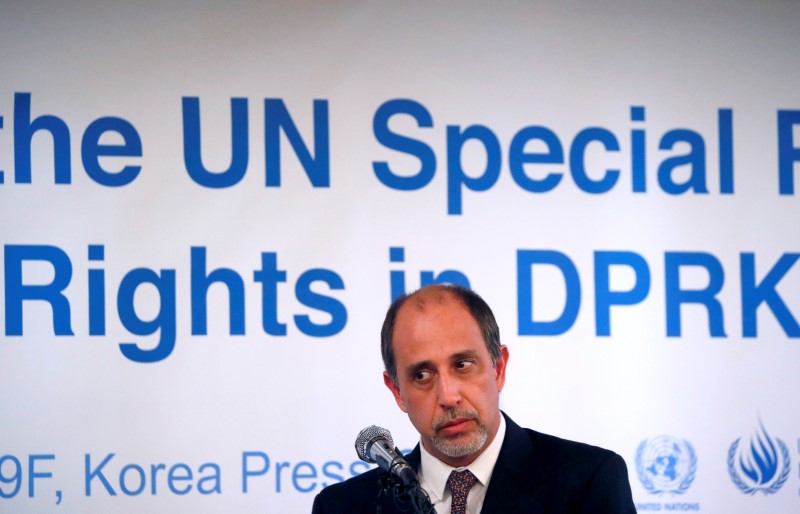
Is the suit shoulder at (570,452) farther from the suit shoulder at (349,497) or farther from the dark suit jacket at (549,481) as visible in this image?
the suit shoulder at (349,497)

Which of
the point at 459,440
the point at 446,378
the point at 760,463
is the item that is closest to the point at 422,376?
the point at 446,378

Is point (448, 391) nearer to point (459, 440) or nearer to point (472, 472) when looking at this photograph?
point (459, 440)

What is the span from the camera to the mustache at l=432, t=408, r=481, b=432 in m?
2.54

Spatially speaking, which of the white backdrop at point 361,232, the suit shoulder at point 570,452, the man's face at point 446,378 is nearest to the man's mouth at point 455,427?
the man's face at point 446,378

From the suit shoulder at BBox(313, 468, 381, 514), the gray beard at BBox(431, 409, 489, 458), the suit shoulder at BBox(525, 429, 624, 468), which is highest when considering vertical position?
the gray beard at BBox(431, 409, 489, 458)

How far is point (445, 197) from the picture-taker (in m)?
4.70

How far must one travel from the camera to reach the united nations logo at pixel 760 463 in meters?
4.75

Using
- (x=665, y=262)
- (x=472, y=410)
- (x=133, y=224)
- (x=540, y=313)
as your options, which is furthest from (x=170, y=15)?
(x=472, y=410)

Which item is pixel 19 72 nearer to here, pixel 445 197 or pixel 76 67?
pixel 76 67

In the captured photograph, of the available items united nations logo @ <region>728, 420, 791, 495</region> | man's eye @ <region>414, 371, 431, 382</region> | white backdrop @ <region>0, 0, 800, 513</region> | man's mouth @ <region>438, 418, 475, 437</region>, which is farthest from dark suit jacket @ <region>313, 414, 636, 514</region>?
united nations logo @ <region>728, 420, 791, 495</region>

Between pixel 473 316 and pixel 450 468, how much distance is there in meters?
0.39

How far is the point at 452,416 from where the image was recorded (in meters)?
2.54

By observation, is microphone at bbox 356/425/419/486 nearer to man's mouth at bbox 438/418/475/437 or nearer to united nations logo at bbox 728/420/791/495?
man's mouth at bbox 438/418/475/437

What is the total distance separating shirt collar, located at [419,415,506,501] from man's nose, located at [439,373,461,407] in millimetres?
189
